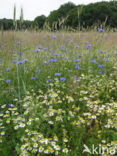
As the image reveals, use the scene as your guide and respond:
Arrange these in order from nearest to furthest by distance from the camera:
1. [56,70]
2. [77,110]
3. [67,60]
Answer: [77,110] < [56,70] < [67,60]

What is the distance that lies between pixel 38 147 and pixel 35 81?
122cm

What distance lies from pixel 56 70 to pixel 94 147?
5.26ft

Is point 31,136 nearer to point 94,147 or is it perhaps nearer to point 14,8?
point 94,147

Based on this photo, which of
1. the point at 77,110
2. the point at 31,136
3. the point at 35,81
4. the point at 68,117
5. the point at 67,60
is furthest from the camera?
the point at 67,60

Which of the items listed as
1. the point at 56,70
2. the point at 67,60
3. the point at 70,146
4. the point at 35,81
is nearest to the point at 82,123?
the point at 70,146

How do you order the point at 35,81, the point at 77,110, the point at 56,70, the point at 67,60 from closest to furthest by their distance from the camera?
the point at 77,110, the point at 35,81, the point at 56,70, the point at 67,60

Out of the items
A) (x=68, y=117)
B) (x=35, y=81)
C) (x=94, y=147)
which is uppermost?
(x=35, y=81)

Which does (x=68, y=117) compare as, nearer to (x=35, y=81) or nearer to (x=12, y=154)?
(x=12, y=154)

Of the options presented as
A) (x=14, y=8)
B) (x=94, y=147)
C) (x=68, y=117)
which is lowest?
(x=94, y=147)

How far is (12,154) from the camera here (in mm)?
1340

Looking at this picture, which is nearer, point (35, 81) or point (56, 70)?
point (35, 81)

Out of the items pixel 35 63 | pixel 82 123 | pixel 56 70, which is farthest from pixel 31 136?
pixel 35 63

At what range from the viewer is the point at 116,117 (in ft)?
4.80

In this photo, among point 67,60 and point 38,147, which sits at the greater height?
point 67,60
